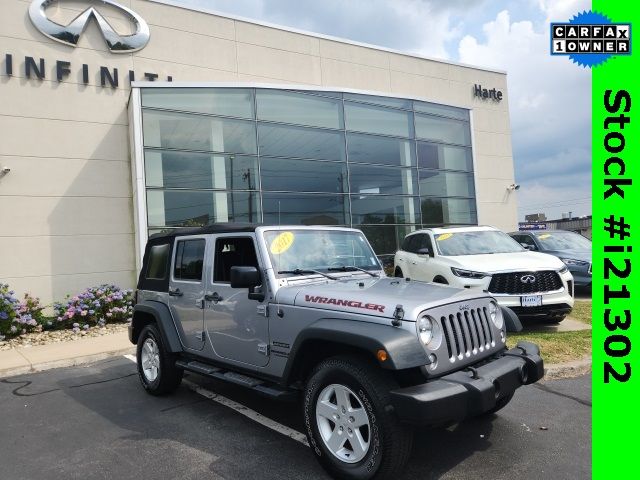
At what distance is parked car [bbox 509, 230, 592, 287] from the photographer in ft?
35.8

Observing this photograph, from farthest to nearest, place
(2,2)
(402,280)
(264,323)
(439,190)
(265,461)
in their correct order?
(439,190)
(2,2)
(402,280)
(264,323)
(265,461)

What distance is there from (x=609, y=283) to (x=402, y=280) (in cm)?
181

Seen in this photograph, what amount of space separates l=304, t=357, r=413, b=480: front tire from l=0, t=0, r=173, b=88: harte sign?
12.4 metres

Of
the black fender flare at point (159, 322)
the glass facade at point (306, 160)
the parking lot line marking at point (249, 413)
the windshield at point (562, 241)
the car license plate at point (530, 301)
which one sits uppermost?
the glass facade at point (306, 160)

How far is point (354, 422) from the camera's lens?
10.2ft

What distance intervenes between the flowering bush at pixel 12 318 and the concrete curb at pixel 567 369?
9.61 metres

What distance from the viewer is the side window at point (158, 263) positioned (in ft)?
18.1

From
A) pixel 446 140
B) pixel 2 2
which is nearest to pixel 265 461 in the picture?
pixel 2 2

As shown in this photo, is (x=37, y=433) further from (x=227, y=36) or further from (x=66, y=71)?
(x=227, y=36)

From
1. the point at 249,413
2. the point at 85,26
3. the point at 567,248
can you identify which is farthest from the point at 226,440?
the point at 85,26

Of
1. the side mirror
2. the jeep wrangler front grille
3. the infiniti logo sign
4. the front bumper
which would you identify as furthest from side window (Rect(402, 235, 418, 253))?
the infiniti logo sign

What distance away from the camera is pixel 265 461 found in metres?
3.54

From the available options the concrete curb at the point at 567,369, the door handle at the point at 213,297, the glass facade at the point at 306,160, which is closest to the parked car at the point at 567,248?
the glass facade at the point at 306,160

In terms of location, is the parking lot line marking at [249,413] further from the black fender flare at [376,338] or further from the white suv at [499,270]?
the white suv at [499,270]
